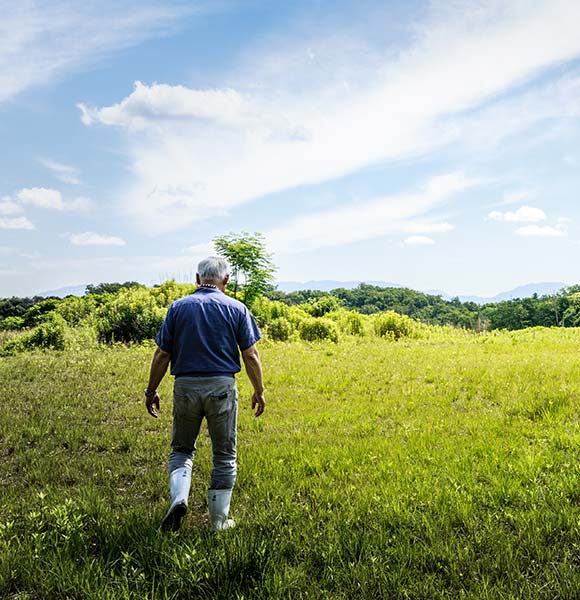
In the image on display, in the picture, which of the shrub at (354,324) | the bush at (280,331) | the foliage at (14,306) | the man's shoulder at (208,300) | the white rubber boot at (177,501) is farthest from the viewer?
the foliage at (14,306)

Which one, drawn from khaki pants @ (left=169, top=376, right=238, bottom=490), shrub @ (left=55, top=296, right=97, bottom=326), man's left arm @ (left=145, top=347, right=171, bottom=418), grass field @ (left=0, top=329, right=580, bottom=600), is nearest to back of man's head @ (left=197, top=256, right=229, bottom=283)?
man's left arm @ (left=145, top=347, right=171, bottom=418)

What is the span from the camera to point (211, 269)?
4.16 metres

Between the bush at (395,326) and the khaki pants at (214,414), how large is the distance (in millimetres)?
17823

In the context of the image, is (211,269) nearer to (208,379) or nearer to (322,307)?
(208,379)

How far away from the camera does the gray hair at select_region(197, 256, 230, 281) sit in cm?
416

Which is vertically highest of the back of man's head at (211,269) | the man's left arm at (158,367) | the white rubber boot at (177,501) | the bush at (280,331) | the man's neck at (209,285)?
the back of man's head at (211,269)

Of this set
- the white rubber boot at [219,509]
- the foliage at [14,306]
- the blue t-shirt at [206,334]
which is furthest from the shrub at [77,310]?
the foliage at [14,306]

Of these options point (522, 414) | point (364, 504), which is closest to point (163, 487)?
point (364, 504)

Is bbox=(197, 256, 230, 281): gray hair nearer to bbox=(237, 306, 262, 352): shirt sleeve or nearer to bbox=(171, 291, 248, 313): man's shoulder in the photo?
bbox=(171, 291, 248, 313): man's shoulder

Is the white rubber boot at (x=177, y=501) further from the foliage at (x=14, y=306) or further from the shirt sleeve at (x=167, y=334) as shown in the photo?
the foliage at (x=14, y=306)

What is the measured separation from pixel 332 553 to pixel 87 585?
5.28ft

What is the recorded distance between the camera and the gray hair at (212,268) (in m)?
4.16

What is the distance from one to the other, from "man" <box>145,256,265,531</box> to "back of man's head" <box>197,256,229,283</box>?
0.38 ft

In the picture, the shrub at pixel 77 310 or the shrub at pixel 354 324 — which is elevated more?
the shrub at pixel 77 310
